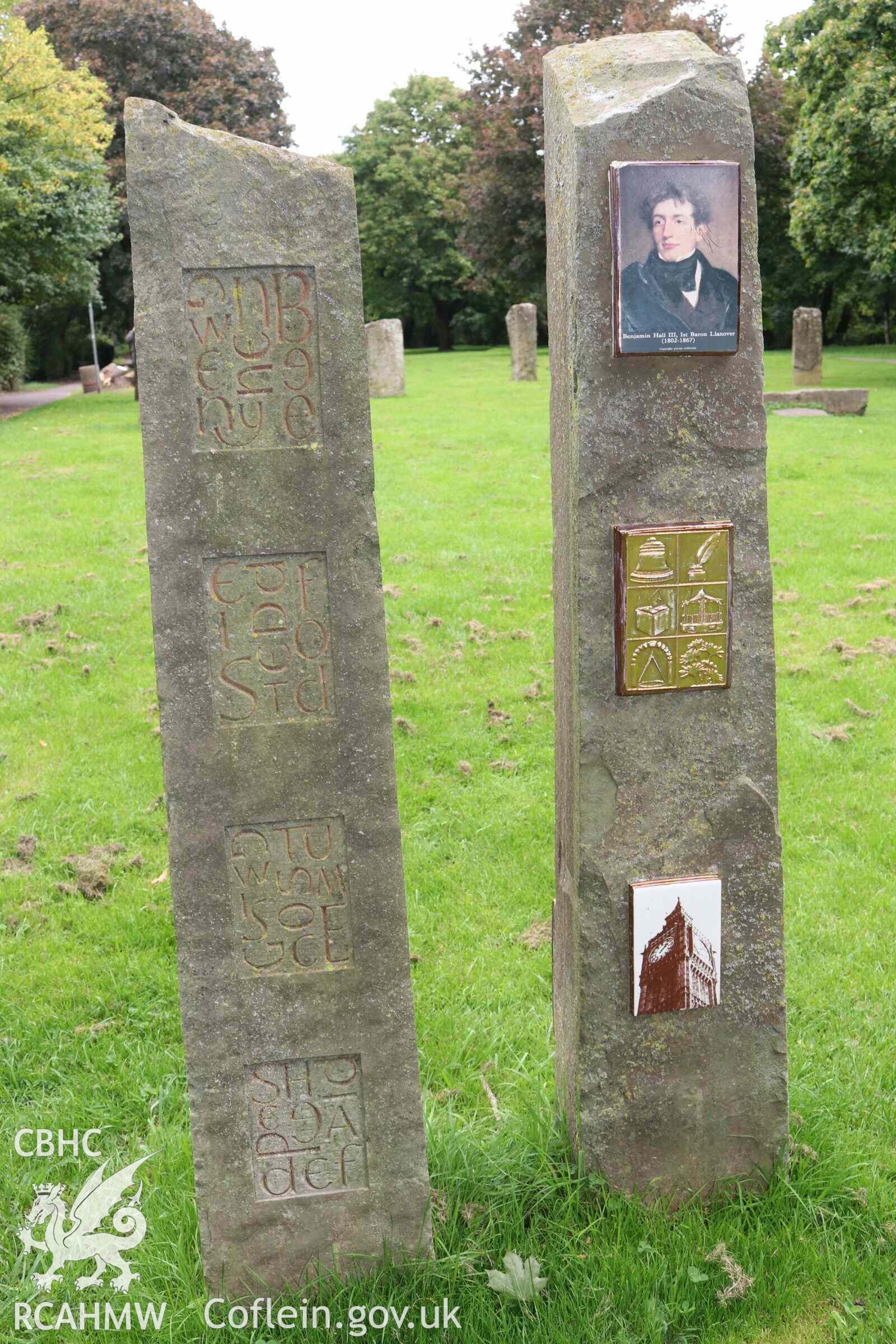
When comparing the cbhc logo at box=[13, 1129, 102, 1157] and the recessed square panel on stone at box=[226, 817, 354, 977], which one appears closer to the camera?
the recessed square panel on stone at box=[226, 817, 354, 977]

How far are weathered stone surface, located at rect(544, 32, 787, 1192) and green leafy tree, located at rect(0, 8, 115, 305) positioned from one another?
20655 millimetres

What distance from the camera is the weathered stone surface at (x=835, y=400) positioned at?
730 inches

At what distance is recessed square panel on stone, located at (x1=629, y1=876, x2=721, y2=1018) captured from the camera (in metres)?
3.20

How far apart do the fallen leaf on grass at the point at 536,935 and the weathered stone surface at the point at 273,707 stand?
1655 millimetres

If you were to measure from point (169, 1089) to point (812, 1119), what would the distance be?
2.12 m

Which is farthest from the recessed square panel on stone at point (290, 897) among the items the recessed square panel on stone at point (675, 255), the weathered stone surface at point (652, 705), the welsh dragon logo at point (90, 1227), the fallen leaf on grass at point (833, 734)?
the fallen leaf on grass at point (833, 734)

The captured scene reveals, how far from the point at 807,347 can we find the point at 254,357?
21.9m

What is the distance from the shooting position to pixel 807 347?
73.9 ft

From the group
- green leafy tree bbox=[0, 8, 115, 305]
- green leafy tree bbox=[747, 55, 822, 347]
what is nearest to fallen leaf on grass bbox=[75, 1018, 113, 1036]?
green leafy tree bbox=[0, 8, 115, 305]

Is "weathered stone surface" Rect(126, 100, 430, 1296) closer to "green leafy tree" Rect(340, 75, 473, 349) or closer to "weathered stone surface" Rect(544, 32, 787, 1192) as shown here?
"weathered stone surface" Rect(544, 32, 787, 1192)

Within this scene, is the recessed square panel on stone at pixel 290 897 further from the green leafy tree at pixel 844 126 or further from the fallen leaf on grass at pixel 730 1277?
the green leafy tree at pixel 844 126

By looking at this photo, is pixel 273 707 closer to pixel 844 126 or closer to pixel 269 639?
pixel 269 639

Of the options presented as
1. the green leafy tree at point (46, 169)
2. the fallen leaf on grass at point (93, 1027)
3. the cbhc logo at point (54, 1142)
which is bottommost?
the cbhc logo at point (54, 1142)

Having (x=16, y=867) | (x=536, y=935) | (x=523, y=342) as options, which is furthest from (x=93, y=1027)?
(x=523, y=342)
